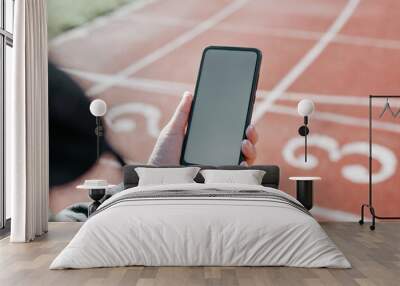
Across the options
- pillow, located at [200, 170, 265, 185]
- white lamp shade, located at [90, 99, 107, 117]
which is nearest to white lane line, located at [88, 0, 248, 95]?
white lamp shade, located at [90, 99, 107, 117]

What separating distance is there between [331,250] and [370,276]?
409 mm

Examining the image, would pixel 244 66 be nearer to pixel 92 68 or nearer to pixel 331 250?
pixel 92 68

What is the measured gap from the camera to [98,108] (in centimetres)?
755

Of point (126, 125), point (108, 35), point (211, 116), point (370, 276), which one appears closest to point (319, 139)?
point (211, 116)

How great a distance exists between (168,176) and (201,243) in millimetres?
2273

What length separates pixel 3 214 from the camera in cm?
706

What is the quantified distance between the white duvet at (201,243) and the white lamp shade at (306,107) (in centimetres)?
279

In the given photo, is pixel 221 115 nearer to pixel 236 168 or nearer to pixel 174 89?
pixel 236 168

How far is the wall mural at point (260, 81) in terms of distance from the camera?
25.3 feet

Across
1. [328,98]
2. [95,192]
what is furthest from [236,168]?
[95,192]

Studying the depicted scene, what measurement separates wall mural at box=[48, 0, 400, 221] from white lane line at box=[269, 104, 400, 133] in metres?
0.01

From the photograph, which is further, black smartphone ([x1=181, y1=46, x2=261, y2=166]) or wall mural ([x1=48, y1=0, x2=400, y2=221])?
wall mural ([x1=48, y1=0, x2=400, y2=221])

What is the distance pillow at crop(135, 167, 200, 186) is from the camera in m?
6.92

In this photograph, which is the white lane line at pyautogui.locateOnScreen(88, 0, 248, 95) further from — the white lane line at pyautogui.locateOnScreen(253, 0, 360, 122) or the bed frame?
the bed frame
